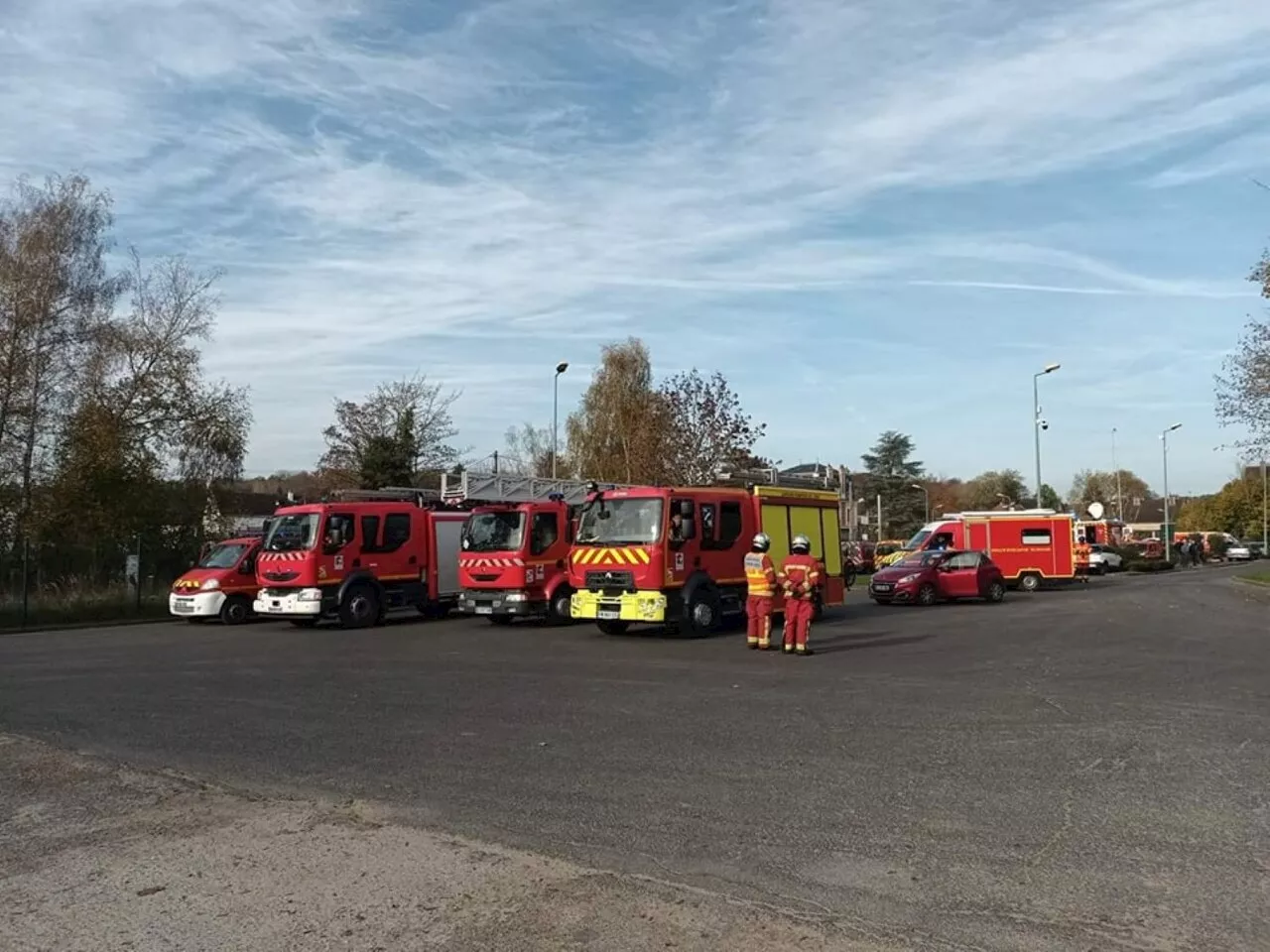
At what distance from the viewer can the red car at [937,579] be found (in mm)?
29578

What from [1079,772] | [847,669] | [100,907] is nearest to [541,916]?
[100,907]

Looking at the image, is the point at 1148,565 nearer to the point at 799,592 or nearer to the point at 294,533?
the point at 799,592

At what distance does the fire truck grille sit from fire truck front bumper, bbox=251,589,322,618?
6.18m

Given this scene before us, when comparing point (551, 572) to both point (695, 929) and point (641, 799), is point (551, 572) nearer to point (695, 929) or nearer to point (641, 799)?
point (641, 799)

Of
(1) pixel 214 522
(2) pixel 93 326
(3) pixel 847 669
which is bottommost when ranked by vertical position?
(3) pixel 847 669

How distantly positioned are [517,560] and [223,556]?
26.9 ft

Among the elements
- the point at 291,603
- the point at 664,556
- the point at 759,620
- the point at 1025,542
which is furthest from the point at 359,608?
the point at 1025,542

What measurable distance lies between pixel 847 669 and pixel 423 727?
6.25m

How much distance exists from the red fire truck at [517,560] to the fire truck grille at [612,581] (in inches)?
128

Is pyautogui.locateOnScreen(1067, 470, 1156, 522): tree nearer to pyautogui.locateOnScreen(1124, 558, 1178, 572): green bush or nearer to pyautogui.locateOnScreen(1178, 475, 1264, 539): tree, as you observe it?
pyautogui.locateOnScreen(1178, 475, 1264, 539): tree

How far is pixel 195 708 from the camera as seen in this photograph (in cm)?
1129

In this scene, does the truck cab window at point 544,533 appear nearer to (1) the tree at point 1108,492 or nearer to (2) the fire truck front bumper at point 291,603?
(2) the fire truck front bumper at point 291,603

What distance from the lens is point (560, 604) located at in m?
22.7

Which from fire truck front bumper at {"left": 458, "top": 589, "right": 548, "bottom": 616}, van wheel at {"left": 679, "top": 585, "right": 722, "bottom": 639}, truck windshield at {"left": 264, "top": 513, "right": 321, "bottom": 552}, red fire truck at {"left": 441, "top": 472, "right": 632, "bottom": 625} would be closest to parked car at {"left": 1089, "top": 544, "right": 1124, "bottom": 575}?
red fire truck at {"left": 441, "top": 472, "right": 632, "bottom": 625}
